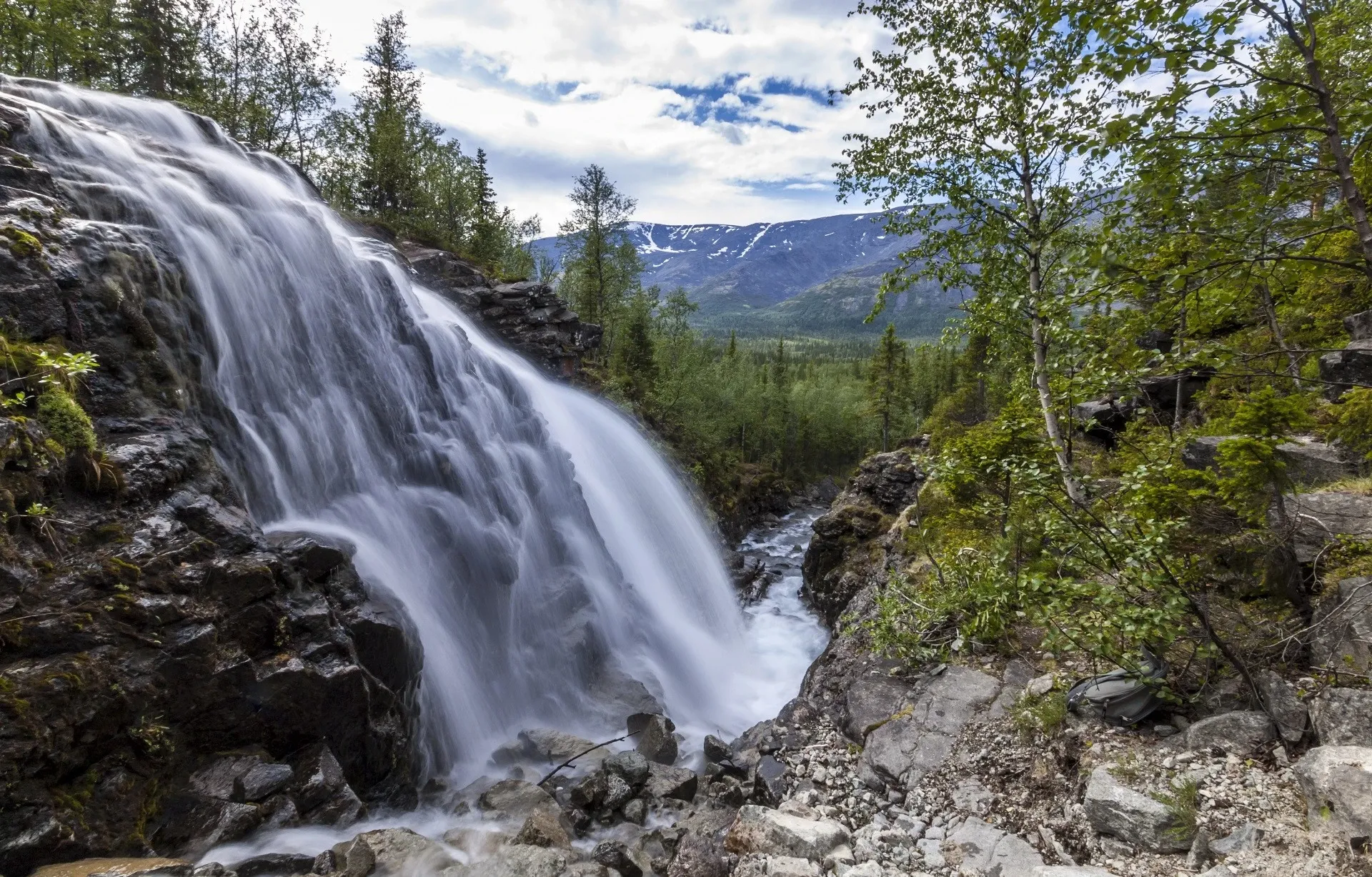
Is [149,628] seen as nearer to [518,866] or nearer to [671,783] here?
[518,866]

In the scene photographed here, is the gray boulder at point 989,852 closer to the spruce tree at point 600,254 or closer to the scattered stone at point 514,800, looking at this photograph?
the scattered stone at point 514,800

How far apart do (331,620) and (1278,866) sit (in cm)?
1040

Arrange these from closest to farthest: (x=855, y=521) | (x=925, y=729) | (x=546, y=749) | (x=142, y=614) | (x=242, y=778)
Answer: (x=142, y=614) → (x=242, y=778) → (x=925, y=729) → (x=546, y=749) → (x=855, y=521)

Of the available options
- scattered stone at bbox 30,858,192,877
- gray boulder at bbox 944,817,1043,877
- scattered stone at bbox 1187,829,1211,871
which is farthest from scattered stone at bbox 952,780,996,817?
scattered stone at bbox 30,858,192,877

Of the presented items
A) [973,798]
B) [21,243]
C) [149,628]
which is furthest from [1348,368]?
[21,243]

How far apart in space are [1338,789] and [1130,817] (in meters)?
1.35

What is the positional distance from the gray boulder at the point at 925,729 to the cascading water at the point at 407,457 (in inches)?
249

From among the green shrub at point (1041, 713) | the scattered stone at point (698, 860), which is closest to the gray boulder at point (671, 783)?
the scattered stone at point (698, 860)

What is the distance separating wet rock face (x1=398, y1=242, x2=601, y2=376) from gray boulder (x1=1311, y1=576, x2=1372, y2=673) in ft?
87.9

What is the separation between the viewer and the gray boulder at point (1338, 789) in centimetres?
387

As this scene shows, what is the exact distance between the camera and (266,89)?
104 feet

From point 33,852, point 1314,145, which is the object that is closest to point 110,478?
point 33,852

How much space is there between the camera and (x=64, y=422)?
723 centimetres

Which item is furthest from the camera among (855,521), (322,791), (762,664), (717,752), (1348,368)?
(855,521)
